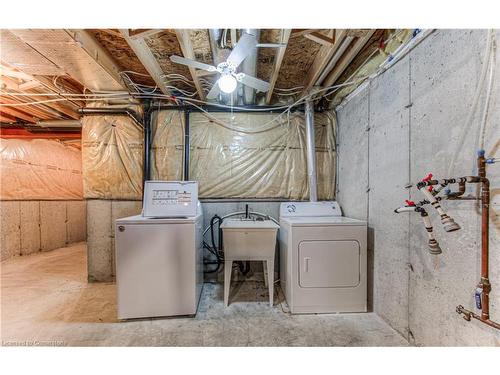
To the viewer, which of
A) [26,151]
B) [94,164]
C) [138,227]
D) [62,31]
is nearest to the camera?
[62,31]

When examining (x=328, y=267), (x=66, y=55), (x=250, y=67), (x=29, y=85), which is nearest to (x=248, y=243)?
(x=328, y=267)

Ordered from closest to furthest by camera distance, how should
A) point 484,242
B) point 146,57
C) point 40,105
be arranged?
point 484,242
point 146,57
point 40,105

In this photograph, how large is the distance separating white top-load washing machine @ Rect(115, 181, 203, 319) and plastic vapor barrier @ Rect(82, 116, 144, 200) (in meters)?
1.13

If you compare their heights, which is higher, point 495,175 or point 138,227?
point 495,175

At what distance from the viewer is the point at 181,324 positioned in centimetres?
195

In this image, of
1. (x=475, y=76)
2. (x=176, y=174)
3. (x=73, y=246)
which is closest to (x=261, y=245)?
(x=176, y=174)

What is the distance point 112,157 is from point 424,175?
3453 millimetres

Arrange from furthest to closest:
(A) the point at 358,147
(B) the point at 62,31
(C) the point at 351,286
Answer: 1. (A) the point at 358,147
2. (C) the point at 351,286
3. (B) the point at 62,31

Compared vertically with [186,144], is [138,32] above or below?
above

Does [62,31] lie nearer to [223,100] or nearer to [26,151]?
[223,100]

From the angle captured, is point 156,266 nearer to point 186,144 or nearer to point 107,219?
point 107,219

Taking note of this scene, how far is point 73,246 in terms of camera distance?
15.7 ft

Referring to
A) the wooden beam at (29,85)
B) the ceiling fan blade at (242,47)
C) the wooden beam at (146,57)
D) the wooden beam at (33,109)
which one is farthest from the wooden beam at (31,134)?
the ceiling fan blade at (242,47)

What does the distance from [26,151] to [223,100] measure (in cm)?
420
